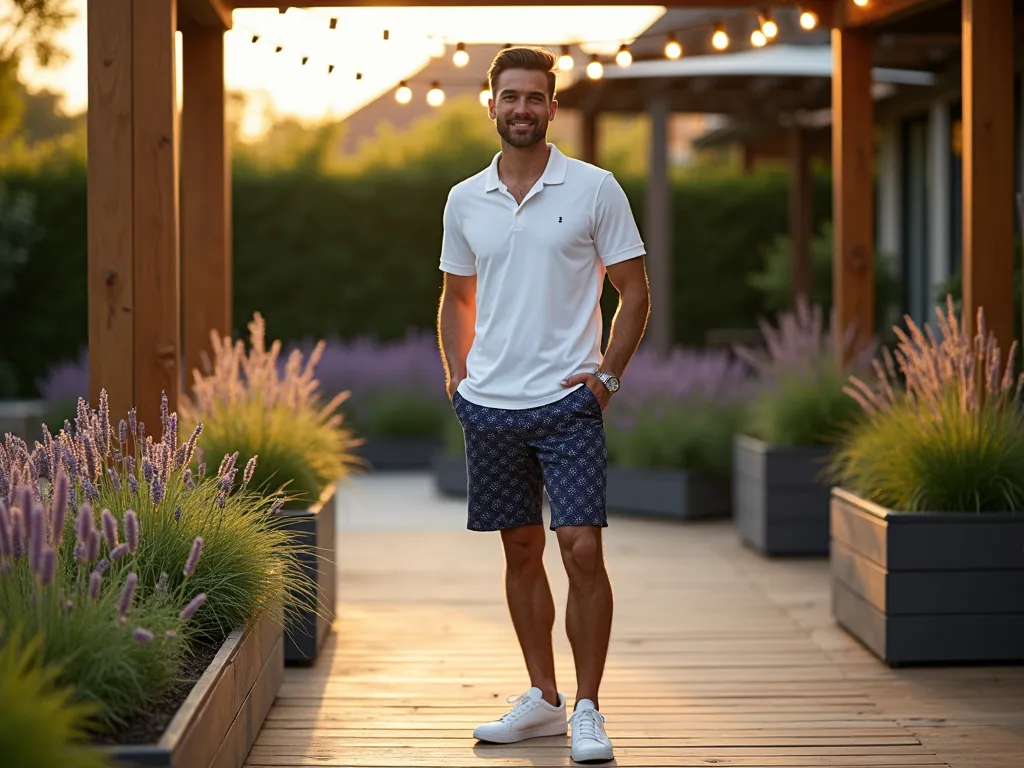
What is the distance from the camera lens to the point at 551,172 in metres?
3.45

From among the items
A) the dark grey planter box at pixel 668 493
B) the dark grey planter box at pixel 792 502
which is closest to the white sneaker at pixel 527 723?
the dark grey planter box at pixel 792 502

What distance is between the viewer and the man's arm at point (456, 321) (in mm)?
3674

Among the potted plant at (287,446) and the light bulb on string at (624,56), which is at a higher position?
the light bulb on string at (624,56)

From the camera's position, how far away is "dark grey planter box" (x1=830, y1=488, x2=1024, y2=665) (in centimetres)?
430

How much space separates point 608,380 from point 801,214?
8609 millimetres

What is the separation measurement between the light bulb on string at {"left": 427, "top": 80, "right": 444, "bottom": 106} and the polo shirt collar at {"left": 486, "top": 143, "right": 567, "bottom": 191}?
302cm

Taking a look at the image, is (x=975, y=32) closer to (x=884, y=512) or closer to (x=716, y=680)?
(x=884, y=512)

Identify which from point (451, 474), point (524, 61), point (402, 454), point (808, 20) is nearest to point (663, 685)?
point (524, 61)

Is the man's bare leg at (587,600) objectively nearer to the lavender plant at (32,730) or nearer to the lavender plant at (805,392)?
the lavender plant at (32,730)

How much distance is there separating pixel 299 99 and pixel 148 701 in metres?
28.7

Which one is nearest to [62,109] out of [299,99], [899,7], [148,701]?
[299,99]

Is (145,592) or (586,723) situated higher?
(145,592)

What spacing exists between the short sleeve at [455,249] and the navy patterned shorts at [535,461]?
0.33m

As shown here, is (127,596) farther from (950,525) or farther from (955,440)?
(955,440)
